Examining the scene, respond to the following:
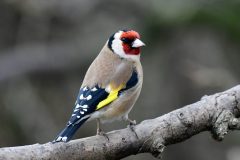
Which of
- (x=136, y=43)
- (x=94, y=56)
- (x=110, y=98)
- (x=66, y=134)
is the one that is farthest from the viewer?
(x=94, y=56)

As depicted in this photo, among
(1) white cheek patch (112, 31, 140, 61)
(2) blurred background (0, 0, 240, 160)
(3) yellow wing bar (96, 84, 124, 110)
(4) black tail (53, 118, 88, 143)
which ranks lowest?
(2) blurred background (0, 0, 240, 160)

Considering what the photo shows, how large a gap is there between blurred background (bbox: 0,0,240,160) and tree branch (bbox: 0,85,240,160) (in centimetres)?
279

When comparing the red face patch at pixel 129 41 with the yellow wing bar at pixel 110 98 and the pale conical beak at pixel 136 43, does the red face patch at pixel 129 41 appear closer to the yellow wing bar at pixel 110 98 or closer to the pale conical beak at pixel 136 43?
the pale conical beak at pixel 136 43

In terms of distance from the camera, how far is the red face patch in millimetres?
5742

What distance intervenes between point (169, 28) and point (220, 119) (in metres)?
3.26

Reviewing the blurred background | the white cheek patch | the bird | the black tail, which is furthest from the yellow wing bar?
the blurred background

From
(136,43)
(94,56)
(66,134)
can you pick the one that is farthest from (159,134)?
(94,56)

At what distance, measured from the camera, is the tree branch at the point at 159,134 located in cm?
463

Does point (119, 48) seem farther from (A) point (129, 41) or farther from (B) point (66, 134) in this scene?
(B) point (66, 134)

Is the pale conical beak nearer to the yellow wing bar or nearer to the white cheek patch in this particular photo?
the white cheek patch

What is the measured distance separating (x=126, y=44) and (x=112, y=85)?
1.90ft

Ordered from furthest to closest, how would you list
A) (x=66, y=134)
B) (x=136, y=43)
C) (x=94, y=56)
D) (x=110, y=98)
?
(x=94, y=56) < (x=136, y=43) < (x=110, y=98) < (x=66, y=134)

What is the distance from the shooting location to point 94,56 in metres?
8.13

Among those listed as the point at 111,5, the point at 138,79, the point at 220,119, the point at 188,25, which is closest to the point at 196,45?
the point at 188,25
